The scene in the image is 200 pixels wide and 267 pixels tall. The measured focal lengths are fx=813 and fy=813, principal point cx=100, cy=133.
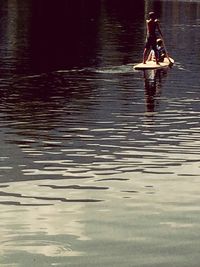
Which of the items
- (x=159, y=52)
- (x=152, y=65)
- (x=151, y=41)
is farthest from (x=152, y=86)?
(x=159, y=52)

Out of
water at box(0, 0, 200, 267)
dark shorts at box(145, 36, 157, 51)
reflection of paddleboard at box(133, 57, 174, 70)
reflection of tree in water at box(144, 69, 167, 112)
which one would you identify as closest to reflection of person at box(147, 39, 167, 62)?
reflection of paddleboard at box(133, 57, 174, 70)

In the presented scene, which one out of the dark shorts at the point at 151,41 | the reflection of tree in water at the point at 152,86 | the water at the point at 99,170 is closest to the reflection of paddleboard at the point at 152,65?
the reflection of tree in water at the point at 152,86

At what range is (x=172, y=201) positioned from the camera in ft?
36.8

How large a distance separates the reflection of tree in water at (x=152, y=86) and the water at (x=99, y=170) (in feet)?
0.18

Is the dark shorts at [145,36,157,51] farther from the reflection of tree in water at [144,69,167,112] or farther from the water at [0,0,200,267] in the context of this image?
the water at [0,0,200,267]

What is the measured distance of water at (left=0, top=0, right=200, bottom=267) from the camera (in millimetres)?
9133

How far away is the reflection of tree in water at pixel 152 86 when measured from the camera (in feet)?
72.9

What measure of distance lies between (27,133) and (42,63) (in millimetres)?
19090

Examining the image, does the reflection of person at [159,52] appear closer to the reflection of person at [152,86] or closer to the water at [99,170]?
the reflection of person at [152,86]

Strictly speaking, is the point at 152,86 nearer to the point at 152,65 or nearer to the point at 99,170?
the point at 152,65

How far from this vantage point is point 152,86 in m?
26.9

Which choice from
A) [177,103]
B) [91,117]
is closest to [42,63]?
[177,103]

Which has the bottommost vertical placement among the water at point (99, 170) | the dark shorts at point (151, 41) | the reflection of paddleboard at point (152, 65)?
the reflection of paddleboard at point (152, 65)

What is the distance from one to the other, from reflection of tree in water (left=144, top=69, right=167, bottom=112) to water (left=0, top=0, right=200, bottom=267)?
55 millimetres
